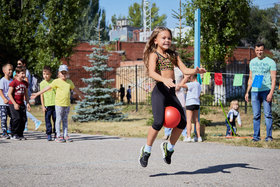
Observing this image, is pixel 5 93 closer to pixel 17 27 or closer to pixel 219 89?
pixel 219 89

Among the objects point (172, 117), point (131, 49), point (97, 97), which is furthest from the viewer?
point (131, 49)

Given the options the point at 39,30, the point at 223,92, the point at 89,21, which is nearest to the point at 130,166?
the point at 223,92

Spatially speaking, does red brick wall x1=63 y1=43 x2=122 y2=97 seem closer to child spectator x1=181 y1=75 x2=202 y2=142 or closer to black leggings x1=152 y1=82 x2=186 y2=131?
child spectator x1=181 y1=75 x2=202 y2=142

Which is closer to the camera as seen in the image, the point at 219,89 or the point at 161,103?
the point at 161,103

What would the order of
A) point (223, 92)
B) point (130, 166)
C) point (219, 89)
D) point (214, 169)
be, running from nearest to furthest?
point (214, 169) → point (130, 166) → point (223, 92) → point (219, 89)

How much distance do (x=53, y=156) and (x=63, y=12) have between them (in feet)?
62.2

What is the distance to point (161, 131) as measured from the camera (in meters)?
12.0

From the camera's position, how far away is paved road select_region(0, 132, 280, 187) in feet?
14.9

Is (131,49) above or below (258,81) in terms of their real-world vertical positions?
above

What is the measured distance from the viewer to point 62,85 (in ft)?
29.3

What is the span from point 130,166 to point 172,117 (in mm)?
1110

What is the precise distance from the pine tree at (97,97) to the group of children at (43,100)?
654cm

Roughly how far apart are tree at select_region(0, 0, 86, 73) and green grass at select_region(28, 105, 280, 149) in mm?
6278

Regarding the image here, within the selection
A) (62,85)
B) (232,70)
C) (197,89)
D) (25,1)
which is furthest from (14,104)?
(232,70)
